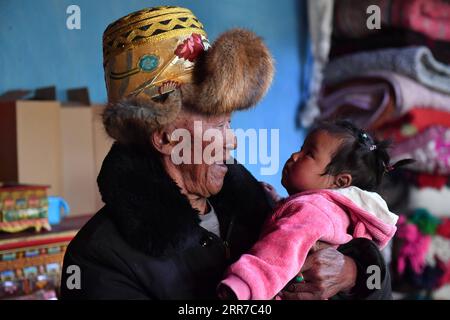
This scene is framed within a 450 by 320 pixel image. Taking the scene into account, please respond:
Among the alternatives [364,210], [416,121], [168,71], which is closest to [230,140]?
[168,71]

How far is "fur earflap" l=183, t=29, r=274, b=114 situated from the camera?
1.07 m

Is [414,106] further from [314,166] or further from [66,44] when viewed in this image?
[66,44]

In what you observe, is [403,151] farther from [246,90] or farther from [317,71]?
[246,90]

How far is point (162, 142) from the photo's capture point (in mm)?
1143

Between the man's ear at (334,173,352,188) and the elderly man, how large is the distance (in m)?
0.13

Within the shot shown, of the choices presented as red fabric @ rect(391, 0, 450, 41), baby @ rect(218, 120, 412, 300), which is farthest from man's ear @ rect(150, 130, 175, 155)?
red fabric @ rect(391, 0, 450, 41)

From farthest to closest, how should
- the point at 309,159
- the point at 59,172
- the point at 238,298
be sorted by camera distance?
→ the point at 59,172 → the point at 309,159 → the point at 238,298

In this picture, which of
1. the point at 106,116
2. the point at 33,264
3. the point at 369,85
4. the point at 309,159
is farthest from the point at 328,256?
the point at 369,85

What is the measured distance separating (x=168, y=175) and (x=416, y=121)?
4.48ft

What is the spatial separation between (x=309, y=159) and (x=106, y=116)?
1.40 feet

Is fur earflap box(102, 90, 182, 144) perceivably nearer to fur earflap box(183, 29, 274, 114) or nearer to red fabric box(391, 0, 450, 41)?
fur earflap box(183, 29, 274, 114)

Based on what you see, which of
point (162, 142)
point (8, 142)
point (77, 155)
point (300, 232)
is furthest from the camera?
point (77, 155)

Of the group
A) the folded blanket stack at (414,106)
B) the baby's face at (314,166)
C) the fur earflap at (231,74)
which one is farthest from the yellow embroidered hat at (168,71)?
the folded blanket stack at (414,106)

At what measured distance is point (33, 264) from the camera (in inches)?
78.2
